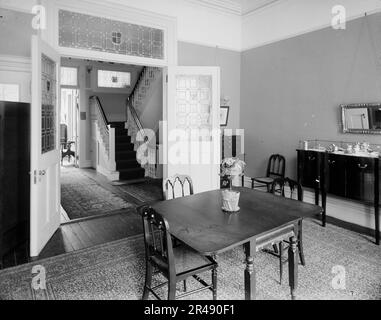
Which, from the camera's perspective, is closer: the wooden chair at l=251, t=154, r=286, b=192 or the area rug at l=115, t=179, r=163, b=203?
the wooden chair at l=251, t=154, r=286, b=192

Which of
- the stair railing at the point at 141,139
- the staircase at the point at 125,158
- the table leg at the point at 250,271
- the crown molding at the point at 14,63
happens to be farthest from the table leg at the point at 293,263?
the staircase at the point at 125,158

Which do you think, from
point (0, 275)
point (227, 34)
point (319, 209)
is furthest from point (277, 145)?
point (0, 275)

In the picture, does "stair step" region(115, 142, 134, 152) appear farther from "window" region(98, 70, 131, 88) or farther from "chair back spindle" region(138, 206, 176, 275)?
"chair back spindle" region(138, 206, 176, 275)

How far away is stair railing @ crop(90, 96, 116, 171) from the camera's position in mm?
8216

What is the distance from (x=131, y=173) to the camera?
8.09m

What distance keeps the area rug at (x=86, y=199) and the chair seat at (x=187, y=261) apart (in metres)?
2.93

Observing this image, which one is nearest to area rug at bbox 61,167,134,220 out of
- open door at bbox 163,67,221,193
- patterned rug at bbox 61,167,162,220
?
patterned rug at bbox 61,167,162,220

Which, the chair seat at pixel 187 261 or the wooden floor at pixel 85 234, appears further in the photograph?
the wooden floor at pixel 85 234

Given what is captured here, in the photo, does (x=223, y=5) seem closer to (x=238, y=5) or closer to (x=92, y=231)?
(x=238, y=5)

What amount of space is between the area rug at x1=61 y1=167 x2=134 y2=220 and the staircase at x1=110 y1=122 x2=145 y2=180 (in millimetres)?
812

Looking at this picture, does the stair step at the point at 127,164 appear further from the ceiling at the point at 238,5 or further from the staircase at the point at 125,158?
the ceiling at the point at 238,5

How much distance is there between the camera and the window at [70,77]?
9812 millimetres

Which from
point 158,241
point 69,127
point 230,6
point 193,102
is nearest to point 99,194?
point 193,102

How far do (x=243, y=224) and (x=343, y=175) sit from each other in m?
2.55
